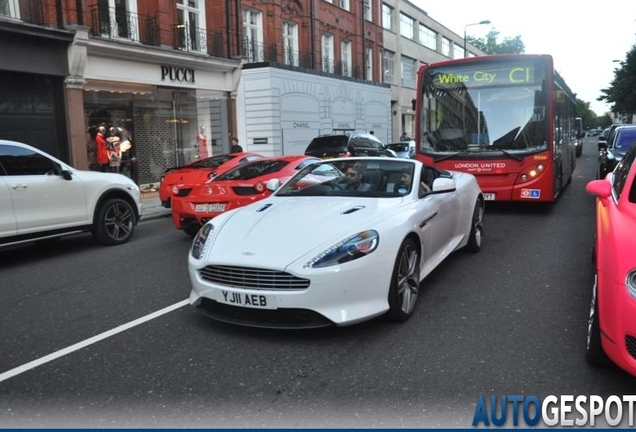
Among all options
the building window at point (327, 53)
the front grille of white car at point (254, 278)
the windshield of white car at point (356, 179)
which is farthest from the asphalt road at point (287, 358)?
the building window at point (327, 53)

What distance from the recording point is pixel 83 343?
4.32 metres

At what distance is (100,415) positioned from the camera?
126 inches

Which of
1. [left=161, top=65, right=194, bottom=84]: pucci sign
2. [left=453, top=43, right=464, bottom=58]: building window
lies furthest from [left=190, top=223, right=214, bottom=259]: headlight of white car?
[left=453, top=43, right=464, bottom=58]: building window

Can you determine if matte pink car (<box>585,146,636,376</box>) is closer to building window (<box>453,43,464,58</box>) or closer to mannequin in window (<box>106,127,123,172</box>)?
mannequin in window (<box>106,127,123,172</box>)

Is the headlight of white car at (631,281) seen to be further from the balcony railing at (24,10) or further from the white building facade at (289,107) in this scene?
the white building facade at (289,107)

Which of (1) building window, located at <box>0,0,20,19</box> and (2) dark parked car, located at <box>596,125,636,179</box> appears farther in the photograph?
(1) building window, located at <box>0,0,20,19</box>

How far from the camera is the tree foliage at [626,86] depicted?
48125 mm

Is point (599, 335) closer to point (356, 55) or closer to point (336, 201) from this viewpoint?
point (336, 201)

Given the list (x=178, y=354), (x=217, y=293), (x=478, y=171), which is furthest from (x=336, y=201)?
(x=478, y=171)

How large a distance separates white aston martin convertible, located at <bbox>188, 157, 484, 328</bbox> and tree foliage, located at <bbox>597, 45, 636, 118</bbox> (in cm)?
5067

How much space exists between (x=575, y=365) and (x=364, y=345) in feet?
4.71

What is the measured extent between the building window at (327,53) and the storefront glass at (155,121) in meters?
8.57

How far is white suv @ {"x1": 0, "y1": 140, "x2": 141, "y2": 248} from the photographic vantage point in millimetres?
7457

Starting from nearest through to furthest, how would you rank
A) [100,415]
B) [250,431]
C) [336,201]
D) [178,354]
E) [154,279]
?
[250,431] → [100,415] → [178,354] → [336,201] → [154,279]
